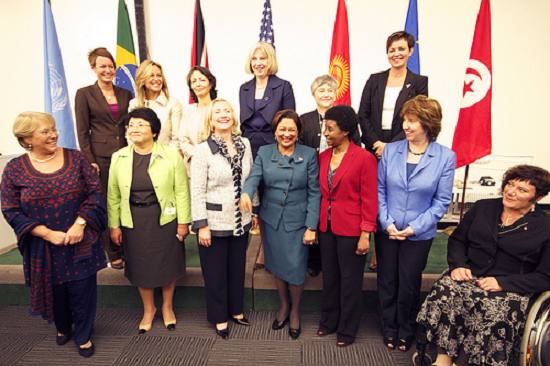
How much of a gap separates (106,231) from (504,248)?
278 centimetres

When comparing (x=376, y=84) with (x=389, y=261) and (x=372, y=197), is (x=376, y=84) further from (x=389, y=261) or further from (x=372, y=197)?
(x=389, y=261)

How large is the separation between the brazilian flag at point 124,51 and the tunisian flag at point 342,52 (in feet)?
7.24

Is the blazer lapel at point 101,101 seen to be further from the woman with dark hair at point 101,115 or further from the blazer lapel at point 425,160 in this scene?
the blazer lapel at point 425,160

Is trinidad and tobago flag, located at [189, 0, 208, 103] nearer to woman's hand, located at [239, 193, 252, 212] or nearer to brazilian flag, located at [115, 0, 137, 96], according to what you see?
brazilian flag, located at [115, 0, 137, 96]

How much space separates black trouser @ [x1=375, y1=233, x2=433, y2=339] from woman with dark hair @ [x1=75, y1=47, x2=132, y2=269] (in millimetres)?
2009

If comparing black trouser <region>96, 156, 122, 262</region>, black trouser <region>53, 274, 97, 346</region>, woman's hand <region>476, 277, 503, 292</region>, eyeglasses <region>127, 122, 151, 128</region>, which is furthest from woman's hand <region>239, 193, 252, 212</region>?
woman's hand <region>476, 277, 503, 292</region>

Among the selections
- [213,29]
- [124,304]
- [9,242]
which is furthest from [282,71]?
[9,242]

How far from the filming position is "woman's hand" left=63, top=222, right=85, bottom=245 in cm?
195

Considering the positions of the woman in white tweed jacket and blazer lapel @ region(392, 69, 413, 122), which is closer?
the woman in white tweed jacket

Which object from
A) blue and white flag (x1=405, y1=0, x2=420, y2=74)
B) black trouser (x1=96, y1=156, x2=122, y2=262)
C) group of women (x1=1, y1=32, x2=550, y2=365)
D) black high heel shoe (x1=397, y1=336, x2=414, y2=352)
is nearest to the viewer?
group of women (x1=1, y1=32, x2=550, y2=365)

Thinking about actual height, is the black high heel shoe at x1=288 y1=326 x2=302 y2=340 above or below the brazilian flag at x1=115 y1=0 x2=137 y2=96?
below

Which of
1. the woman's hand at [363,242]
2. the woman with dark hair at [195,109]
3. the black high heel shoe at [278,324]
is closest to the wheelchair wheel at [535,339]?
the woman's hand at [363,242]

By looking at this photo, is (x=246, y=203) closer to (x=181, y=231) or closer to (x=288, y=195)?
(x=288, y=195)

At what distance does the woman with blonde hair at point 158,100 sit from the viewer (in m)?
2.39
